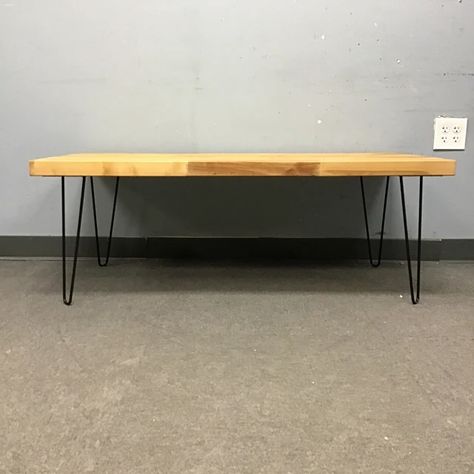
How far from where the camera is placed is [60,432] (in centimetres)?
61

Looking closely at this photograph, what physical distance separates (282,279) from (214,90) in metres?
0.55

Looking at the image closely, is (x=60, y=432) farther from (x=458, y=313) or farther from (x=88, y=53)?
(x=88, y=53)

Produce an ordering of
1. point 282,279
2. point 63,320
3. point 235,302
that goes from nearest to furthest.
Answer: point 63,320 → point 235,302 → point 282,279

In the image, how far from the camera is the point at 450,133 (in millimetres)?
1322

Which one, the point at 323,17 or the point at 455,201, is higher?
the point at 323,17

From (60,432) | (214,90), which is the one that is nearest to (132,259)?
(214,90)

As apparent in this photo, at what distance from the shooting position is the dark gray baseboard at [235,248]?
4.58ft

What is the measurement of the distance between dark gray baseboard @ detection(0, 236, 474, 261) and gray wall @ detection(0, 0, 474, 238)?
108 millimetres

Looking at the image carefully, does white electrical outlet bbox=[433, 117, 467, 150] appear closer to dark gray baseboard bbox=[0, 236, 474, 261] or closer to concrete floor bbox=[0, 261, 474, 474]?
dark gray baseboard bbox=[0, 236, 474, 261]

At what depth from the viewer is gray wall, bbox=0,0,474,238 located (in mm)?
1266

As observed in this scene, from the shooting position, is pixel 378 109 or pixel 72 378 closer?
pixel 72 378

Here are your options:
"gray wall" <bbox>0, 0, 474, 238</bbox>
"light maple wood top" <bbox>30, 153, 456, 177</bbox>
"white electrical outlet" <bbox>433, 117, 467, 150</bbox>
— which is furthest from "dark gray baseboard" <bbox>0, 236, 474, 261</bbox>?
"light maple wood top" <bbox>30, 153, 456, 177</bbox>

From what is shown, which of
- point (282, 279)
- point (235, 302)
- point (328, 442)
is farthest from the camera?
point (282, 279)

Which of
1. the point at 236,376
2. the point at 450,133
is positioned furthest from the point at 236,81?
the point at 236,376
